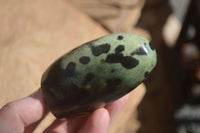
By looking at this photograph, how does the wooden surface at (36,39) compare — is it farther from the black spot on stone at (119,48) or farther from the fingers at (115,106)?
the black spot on stone at (119,48)

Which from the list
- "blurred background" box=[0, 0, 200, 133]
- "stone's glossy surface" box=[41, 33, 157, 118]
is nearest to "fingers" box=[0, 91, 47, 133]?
"stone's glossy surface" box=[41, 33, 157, 118]

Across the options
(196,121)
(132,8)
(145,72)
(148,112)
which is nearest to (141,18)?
(132,8)

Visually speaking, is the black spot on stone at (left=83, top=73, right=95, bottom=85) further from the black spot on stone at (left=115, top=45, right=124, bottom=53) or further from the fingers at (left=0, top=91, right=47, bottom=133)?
the fingers at (left=0, top=91, right=47, bottom=133)

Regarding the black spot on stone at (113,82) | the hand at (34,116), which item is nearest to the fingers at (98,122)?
the hand at (34,116)

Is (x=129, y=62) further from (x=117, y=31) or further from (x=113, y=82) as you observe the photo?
(x=117, y=31)

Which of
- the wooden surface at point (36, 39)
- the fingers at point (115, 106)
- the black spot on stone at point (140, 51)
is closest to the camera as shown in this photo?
the black spot on stone at point (140, 51)

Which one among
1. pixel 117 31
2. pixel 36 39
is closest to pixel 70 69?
pixel 36 39
